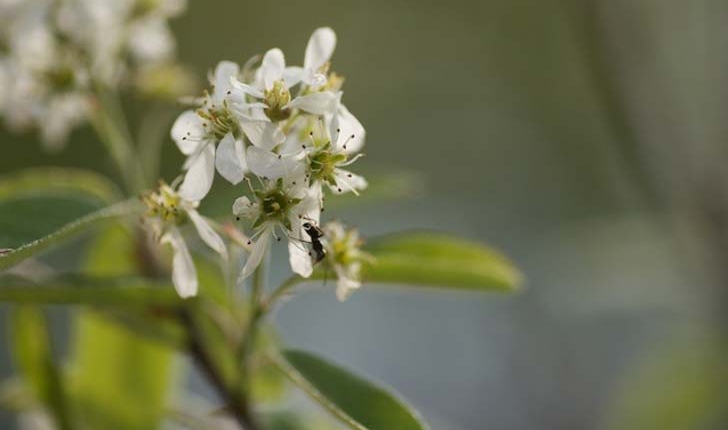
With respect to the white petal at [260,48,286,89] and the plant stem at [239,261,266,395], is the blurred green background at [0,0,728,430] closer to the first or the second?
the plant stem at [239,261,266,395]

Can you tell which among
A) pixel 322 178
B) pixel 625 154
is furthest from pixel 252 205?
pixel 625 154

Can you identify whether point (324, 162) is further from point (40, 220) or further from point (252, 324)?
point (40, 220)

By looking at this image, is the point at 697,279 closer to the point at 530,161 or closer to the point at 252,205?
the point at 252,205

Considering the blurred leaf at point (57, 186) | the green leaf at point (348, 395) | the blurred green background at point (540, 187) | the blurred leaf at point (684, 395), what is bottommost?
the green leaf at point (348, 395)

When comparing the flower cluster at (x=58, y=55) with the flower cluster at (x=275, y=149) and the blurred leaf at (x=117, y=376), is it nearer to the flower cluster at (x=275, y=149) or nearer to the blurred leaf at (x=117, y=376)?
the blurred leaf at (x=117, y=376)

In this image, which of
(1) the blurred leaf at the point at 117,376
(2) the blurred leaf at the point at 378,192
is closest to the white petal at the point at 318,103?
(2) the blurred leaf at the point at 378,192

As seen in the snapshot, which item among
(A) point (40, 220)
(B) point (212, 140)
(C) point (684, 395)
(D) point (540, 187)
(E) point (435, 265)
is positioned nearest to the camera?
(B) point (212, 140)

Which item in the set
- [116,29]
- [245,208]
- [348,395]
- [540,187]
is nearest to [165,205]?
[245,208]
